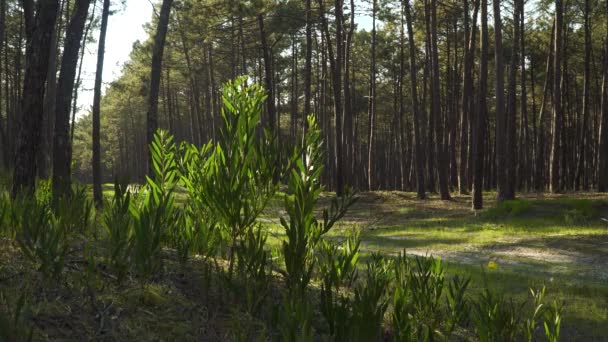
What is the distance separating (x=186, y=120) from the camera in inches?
2233

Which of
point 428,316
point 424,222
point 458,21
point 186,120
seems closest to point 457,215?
point 424,222

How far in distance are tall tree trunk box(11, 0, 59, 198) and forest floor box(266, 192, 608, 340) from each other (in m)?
3.25

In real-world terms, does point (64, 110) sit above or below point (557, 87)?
below

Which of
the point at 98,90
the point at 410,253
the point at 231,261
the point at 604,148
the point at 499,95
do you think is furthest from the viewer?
the point at 604,148

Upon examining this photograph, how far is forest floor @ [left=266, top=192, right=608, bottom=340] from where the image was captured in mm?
6309

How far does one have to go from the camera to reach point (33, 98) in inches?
238

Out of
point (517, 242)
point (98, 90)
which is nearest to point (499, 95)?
point (517, 242)

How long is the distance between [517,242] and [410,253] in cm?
318

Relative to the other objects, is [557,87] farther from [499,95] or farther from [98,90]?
[98,90]

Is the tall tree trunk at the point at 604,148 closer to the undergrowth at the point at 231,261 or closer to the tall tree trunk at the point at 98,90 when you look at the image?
the tall tree trunk at the point at 98,90

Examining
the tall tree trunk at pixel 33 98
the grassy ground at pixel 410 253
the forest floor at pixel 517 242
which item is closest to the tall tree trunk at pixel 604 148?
the forest floor at pixel 517 242

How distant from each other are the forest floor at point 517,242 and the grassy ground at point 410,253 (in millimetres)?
21

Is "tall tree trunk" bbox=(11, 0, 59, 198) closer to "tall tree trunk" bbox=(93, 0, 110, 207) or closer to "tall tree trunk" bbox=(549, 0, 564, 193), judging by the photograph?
"tall tree trunk" bbox=(93, 0, 110, 207)

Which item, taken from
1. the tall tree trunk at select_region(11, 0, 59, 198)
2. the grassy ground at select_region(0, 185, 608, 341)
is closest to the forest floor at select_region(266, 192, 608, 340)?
the grassy ground at select_region(0, 185, 608, 341)
